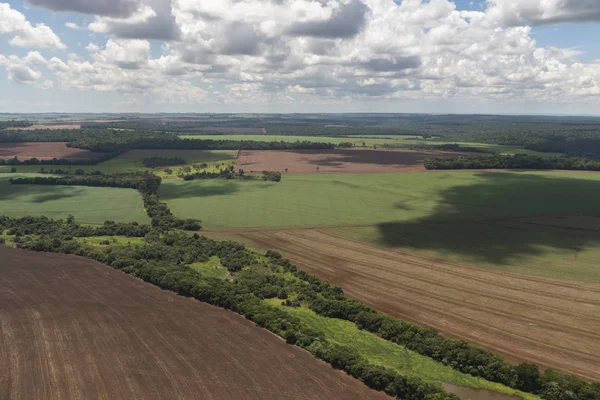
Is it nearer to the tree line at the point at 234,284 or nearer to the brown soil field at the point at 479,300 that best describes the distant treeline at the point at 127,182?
the tree line at the point at 234,284

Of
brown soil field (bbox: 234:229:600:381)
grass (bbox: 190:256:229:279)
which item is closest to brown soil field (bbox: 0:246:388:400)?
grass (bbox: 190:256:229:279)

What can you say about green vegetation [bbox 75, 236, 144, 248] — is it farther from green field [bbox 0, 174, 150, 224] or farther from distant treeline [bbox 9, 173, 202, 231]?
distant treeline [bbox 9, 173, 202, 231]

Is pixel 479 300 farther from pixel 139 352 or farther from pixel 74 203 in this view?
pixel 74 203

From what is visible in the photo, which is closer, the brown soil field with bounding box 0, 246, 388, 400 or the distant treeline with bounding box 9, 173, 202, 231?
the brown soil field with bounding box 0, 246, 388, 400

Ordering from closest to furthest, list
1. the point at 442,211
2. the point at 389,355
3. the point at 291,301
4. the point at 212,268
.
Answer: the point at 389,355 < the point at 291,301 < the point at 212,268 < the point at 442,211

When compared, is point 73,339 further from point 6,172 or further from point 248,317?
point 6,172

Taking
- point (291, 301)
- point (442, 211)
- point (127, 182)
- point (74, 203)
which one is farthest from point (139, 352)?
point (127, 182)

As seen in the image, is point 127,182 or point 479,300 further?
point 127,182
